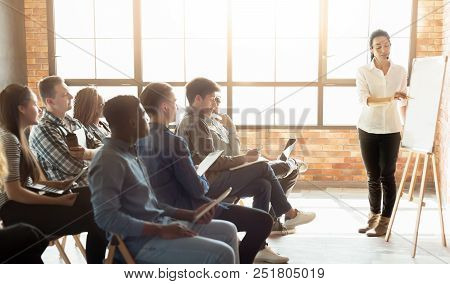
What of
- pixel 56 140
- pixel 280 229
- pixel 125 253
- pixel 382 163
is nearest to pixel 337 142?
pixel 382 163

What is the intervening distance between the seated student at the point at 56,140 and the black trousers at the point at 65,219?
0.13m

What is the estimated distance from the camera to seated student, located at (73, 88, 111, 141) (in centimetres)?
244

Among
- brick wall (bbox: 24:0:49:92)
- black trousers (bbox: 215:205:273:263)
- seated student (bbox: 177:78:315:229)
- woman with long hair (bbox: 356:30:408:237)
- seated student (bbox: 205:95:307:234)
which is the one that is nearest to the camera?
black trousers (bbox: 215:205:273:263)

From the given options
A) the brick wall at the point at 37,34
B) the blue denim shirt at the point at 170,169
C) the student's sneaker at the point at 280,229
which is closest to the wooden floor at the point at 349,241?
the student's sneaker at the point at 280,229

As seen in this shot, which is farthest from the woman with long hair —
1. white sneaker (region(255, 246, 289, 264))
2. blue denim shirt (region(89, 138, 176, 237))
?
blue denim shirt (region(89, 138, 176, 237))

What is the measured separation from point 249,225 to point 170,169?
1.59ft

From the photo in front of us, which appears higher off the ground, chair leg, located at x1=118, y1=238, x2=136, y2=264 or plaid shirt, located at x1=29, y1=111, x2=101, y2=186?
plaid shirt, located at x1=29, y1=111, x2=101, y2=186

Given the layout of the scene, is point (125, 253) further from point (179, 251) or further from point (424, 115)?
point (424, 115)

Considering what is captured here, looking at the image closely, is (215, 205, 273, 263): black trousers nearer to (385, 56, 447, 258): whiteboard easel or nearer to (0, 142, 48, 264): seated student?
(0, 142, 48, 264): seated student

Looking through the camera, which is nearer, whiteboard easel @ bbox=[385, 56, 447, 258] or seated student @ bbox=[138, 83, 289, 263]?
seated student @ bbox=[138, 83, 289, 263]

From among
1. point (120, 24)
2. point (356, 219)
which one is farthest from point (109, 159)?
point (120, 24)

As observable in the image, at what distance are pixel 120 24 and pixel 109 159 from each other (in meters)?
2.83

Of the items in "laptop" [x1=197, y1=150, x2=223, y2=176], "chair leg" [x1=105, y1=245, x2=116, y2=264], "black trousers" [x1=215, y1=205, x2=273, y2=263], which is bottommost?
"black trousers" [x1=215, y1=205, x2=273, y2=263]

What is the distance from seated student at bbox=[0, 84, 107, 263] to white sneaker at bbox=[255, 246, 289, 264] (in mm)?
794
